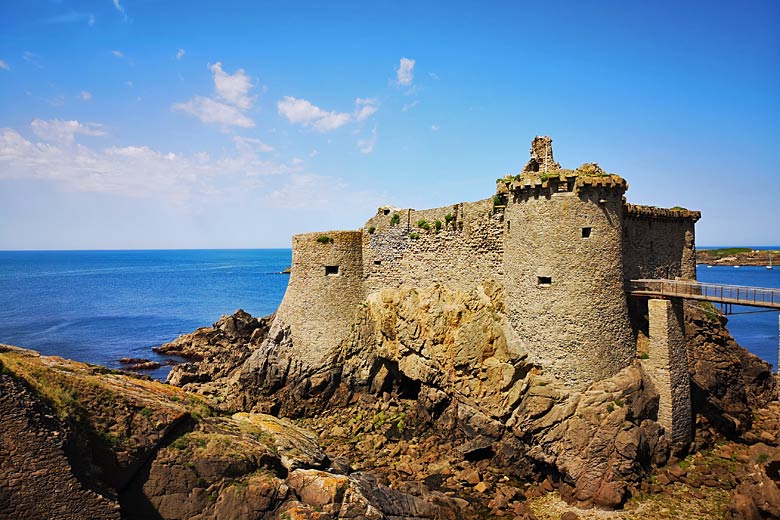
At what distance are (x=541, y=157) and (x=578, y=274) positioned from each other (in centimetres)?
634

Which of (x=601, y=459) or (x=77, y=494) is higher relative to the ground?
(x=77, y=494)

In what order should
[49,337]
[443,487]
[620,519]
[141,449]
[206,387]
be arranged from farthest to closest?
[49,337]
[206,387]
[443,487]
[620,519]
[141,449]

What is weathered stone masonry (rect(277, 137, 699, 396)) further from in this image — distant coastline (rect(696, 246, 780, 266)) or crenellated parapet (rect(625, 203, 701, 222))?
distant coastline (rect(696, 246, 780, 266))

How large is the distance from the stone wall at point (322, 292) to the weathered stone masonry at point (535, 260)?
0.06 meters

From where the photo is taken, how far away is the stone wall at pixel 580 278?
1927 cm

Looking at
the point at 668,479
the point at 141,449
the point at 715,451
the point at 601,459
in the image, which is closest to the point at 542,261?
the point at 601,459

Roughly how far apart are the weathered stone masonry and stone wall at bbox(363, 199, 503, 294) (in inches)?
2.2

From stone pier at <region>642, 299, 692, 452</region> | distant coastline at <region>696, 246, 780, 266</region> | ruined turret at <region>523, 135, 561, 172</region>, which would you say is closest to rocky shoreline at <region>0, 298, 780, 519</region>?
stone pier at <region>642, 299, 692, 452</region>

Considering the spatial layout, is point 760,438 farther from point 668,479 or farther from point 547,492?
point 547,492

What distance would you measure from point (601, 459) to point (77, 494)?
16207mm

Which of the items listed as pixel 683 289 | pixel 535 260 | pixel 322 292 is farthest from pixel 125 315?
pixel 683 289

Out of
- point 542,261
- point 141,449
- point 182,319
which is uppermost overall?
point 542,261

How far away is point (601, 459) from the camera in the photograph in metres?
17.9

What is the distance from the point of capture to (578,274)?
63.6 feet
